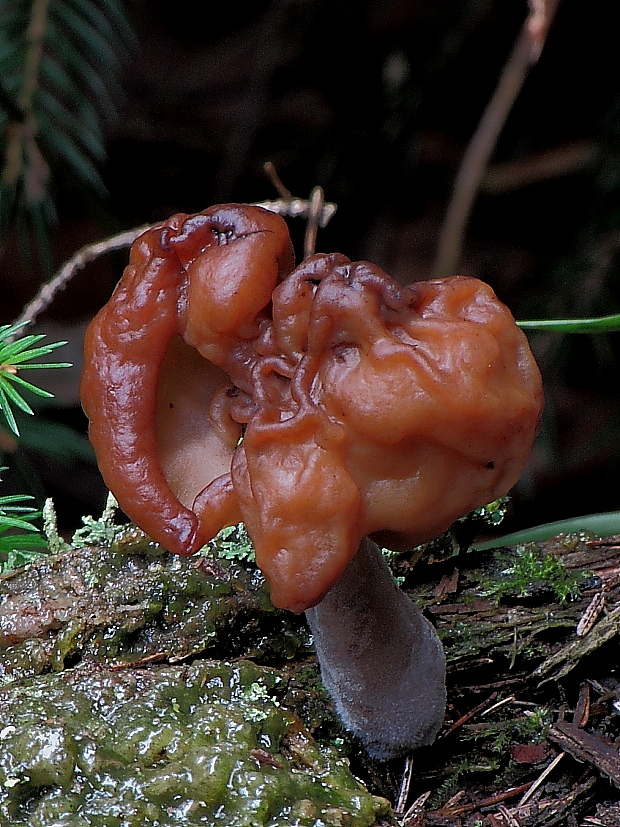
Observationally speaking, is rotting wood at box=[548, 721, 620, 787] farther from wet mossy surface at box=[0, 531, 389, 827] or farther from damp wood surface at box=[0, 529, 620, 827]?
wet mossy surface at box=[0, 531, 389, 827]

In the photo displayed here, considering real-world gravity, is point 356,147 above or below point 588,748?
above

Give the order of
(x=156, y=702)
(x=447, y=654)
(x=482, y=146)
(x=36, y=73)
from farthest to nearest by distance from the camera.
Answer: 1. (x=482, y=146)
2. (x=36, y=73)
3. (x=447, y=654)
4. (x=156, y=702)

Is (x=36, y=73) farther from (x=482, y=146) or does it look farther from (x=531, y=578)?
(x=531, y=578)

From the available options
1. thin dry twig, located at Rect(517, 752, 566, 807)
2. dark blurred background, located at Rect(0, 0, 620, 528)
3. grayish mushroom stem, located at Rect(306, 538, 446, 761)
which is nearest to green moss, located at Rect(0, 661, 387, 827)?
grayish mushroom stem, located at Rect(306, 538, 446, 761)

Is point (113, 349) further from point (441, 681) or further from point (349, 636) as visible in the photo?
point (441, 681)

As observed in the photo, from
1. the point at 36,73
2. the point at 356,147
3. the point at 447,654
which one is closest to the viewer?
the point at 447,654

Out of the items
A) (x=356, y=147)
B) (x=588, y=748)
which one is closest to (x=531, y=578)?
(x=588, y=748)
